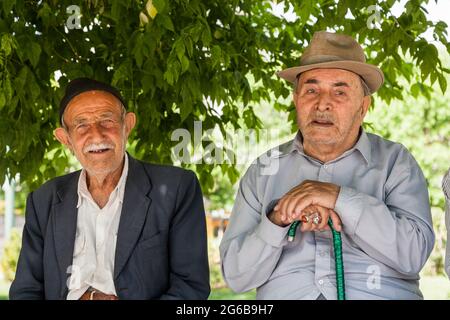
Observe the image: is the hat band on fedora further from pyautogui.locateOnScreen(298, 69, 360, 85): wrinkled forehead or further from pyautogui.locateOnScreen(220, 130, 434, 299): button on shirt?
pyautogui.locateOnScreen(220, 130, 434, 299): button on shirt

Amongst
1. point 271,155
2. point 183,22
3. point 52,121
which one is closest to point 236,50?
point 183,22

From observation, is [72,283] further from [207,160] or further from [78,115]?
[207,160]

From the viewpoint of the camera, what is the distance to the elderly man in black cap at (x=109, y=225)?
10.5ft

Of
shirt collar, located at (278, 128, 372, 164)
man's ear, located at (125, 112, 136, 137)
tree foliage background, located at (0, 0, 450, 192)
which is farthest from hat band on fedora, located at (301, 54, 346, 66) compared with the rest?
man's ear, located at (125, 112, 136, 137)

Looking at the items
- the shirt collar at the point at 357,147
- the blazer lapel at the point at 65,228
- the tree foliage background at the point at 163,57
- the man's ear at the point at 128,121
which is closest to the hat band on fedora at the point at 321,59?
the shirt collar at the point at 357,147

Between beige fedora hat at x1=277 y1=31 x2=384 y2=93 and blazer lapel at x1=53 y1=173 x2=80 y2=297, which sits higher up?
beige fedora hat at x1=277 y1=31 x2=384 y2=93

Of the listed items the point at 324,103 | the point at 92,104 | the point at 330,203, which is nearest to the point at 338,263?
the point at 330,203

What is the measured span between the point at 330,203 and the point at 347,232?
14cm

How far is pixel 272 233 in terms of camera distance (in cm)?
301

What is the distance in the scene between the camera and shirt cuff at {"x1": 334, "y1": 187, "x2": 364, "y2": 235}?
294cm

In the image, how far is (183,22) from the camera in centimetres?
432

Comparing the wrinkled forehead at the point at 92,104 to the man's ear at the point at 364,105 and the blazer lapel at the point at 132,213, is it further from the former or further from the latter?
the man's ear at the point at 364,105

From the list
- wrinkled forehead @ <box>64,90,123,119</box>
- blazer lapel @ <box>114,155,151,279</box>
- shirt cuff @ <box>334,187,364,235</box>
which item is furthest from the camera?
wrinkled forehead @ <box>64,90,123,119</box>

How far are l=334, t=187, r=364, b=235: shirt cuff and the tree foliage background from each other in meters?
1.12
